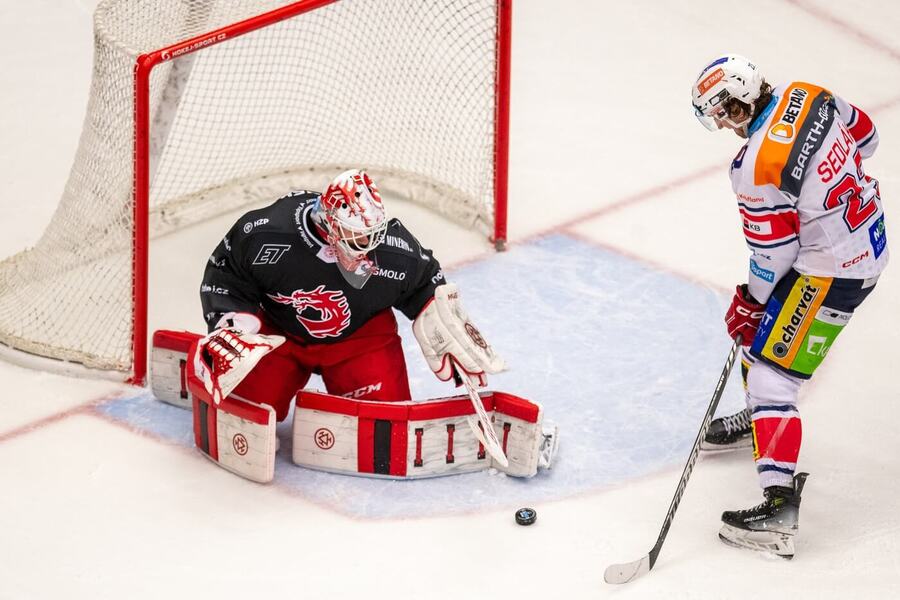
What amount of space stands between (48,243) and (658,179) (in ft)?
8.46

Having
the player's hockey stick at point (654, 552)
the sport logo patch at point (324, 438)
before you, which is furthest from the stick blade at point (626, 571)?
the sport logo patch at point (324, 438)

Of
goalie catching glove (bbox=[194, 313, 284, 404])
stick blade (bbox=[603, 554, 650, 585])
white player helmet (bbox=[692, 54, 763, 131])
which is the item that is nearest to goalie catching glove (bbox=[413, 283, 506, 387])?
goalie catching glove (bbox=[194, 313, 284, 404])

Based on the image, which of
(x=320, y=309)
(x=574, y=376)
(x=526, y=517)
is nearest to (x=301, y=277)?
(x=320, y=309)

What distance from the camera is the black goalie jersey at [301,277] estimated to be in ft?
14.2

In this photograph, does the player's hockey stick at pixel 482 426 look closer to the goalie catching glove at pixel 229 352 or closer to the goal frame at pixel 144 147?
the goalie catching glove at pixel 229 352

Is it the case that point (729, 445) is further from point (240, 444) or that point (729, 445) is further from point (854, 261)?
point (240, 444)

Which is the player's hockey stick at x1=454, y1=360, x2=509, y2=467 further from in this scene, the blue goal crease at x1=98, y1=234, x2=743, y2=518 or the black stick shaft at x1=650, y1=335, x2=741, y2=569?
the black stick shaft at x1=650, y1=335, x2=741, y2=569

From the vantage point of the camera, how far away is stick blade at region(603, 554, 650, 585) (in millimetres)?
4043

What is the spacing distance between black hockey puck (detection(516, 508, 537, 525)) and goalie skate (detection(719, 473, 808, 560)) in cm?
52

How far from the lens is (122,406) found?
483cm

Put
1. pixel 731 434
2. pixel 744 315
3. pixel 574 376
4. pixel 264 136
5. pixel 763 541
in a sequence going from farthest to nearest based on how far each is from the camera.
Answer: pixel 264 136 < pixel 574 376 < pixel 731 434 < pixel 744 315 < pixel 763 541

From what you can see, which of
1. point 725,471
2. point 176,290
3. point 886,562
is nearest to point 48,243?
point 176,290

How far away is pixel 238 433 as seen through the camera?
4391 millimetres

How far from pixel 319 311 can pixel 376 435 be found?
0.39m
